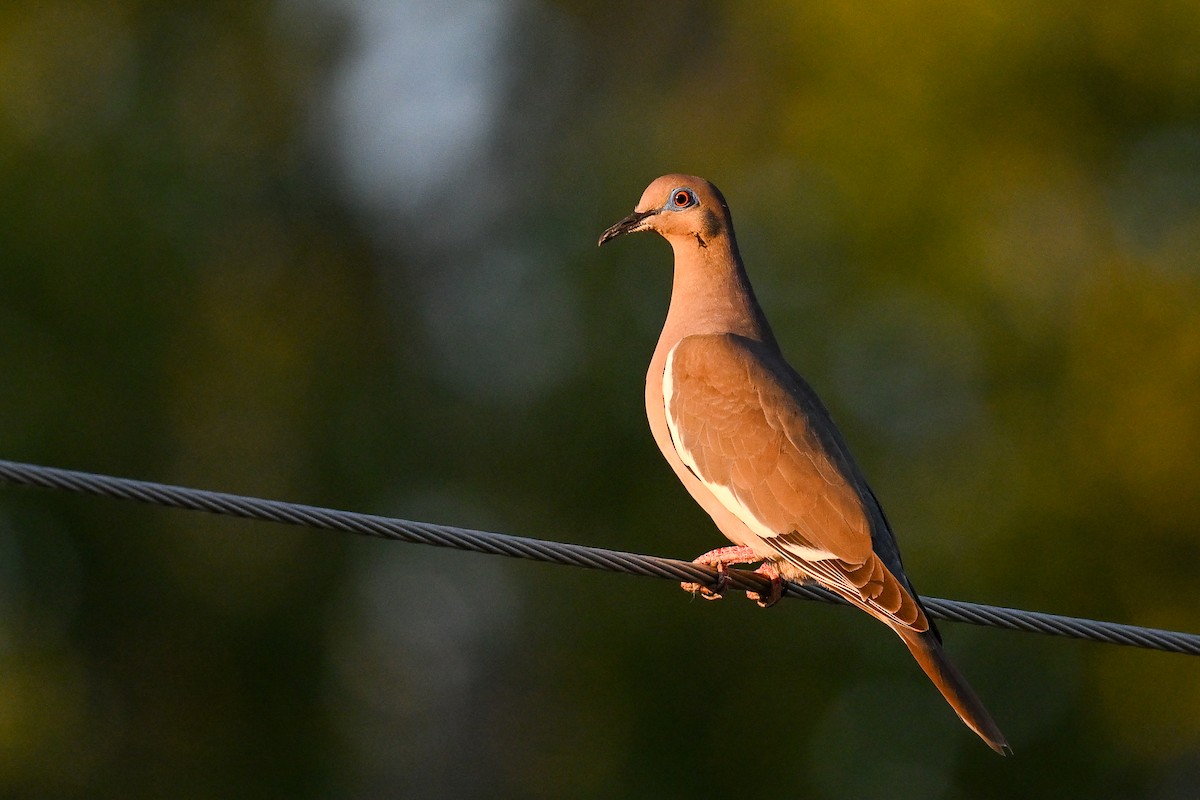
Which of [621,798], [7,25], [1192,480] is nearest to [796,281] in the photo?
[1192,480]

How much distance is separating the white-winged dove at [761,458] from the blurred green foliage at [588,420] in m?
7.86

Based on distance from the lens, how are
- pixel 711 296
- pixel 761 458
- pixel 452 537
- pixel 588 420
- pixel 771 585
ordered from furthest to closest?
1. pixel 588 420
2. pixel 711 296
3. pixel 761 458
4. pixel 771 585
5. pixel 452 537

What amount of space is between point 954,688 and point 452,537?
1864 mm

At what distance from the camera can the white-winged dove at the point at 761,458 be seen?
5199mm

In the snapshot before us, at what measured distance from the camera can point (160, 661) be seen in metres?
14.6

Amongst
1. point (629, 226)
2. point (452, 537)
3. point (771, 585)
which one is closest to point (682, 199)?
point (629, 226)

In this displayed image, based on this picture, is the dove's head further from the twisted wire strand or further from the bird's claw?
the twisted wire strand

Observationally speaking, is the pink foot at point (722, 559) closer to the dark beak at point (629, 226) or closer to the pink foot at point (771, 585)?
the pink foot at point (771, 585)

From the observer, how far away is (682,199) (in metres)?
6.89

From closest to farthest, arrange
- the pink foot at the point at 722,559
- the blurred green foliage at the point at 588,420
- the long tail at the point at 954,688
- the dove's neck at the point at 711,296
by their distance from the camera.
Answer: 1. the long tail at the point at 954,688
2. the pink foot at the point at 722,559
3. the dove's neck at the point at 711,296
4. the blurred green foliage at the point at 588,420

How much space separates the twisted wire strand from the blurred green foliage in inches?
379

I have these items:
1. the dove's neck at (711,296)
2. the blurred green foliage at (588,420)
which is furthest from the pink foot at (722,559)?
the blurred green foliage at (588,420)

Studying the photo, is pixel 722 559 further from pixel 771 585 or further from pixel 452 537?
pixel 452 537

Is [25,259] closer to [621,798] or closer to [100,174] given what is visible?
[100,174]
